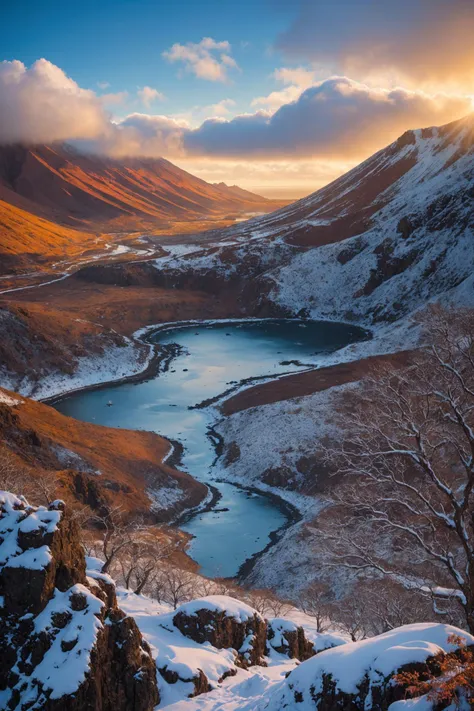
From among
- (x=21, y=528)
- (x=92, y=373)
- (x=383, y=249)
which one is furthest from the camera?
(x=383, y=249)

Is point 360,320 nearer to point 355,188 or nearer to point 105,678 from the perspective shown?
point 355,188

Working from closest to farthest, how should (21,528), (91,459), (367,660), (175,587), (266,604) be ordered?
(367,660) → (21,528) → (175,587) → (266,604) → (91,459)

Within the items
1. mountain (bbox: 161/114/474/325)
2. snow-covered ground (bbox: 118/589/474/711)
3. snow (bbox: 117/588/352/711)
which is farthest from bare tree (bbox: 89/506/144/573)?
mountain (bbox: 161/114/474/325)

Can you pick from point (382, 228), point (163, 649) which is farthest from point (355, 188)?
point (163, 649)

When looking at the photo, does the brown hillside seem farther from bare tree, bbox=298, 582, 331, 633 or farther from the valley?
bare tree, bbox=298, 582, 331, 633

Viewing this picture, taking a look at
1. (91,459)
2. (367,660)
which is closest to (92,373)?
(91,459)

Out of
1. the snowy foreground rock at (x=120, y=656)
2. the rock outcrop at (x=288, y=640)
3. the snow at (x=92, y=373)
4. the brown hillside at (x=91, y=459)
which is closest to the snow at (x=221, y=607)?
the snowy foreground rock at (x=120, y=656)

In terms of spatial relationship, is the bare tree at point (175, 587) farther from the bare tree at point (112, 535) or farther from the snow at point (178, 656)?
the snow at point (178, 656)

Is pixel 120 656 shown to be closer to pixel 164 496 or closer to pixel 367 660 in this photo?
pixel 367 660
